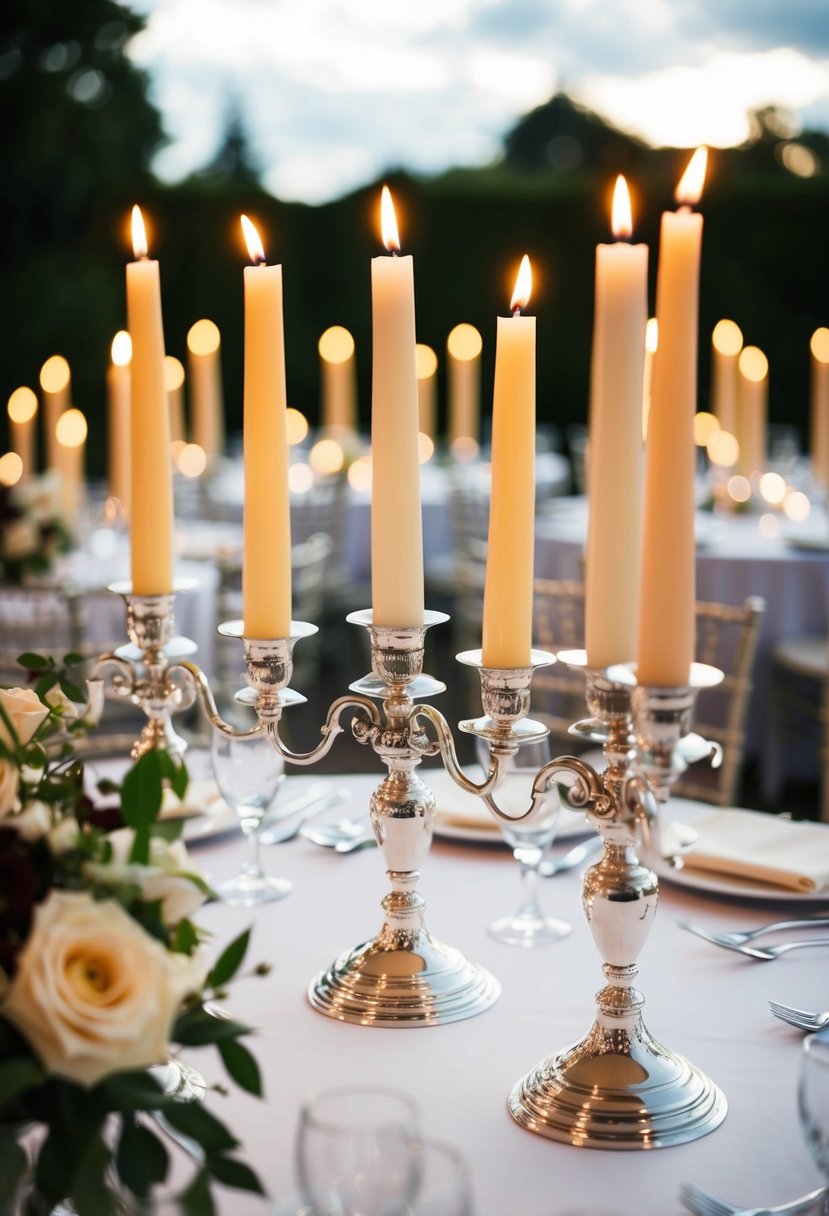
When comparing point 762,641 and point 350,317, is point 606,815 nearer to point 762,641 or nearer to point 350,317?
point 762,641

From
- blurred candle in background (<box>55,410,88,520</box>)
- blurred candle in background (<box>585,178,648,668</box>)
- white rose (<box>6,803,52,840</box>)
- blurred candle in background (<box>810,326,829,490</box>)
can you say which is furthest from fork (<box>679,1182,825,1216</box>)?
blurred candle in background (<box>810,326,829,490</box>)

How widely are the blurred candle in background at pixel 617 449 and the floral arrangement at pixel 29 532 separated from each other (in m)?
2.96

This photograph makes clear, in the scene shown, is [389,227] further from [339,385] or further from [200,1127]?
[339,385]

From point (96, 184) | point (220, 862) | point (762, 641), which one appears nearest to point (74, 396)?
point (96, 184)

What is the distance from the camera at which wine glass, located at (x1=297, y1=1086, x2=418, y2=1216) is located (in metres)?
0.65

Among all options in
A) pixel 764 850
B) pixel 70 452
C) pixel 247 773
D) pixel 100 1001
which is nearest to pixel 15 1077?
pixel 100 1001

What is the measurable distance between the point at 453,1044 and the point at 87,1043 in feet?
1.61

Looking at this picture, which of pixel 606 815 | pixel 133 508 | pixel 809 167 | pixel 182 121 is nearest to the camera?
pixel 606 815

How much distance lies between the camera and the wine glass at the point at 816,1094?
798 mm

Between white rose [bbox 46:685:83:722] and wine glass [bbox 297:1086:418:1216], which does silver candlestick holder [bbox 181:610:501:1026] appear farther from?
wine glass [bbox 297:1086:418:1216]

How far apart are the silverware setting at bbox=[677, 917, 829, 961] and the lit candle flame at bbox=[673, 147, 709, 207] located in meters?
0.74

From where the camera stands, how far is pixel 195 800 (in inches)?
64.7

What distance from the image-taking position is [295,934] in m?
1.33

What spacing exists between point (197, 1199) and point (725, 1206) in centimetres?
40
